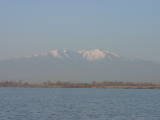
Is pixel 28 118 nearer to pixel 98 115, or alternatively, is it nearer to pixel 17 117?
pixel 17 117

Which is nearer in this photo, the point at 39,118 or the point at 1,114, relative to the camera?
the point at 39,118

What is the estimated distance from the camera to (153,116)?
2053 inches

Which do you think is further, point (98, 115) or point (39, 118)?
point (98, 115)

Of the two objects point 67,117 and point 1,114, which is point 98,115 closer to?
point 67,117

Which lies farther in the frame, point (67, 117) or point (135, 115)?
point (135, 115)

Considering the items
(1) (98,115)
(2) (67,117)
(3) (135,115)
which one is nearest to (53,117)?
(2) (67,117)

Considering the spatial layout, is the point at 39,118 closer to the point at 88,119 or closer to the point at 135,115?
the point at 88,119

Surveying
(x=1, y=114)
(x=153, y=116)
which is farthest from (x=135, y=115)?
(x=1, y=114)

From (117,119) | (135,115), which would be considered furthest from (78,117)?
(135,115)

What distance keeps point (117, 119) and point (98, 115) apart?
500 cm

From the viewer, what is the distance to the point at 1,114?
173 feet

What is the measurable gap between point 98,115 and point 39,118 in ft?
28.0

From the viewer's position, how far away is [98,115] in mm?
52594

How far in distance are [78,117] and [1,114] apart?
10.5 metres
